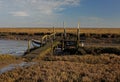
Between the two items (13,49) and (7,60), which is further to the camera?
(13,49)

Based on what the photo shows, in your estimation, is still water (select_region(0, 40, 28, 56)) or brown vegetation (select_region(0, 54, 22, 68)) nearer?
brown vegetation (select_region(0, 54, 22, 68))

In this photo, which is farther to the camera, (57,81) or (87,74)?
(87,74)

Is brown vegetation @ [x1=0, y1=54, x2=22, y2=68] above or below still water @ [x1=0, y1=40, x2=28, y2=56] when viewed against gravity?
above

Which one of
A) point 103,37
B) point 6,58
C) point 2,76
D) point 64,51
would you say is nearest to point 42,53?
point 6,58

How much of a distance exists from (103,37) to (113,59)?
3334 cm

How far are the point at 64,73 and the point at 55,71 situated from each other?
0.87 m

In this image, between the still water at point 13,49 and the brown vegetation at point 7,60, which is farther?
the still water at point 13,49

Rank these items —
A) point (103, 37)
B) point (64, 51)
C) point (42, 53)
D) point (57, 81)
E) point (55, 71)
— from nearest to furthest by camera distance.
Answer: point (57, 81) < point (55, 71) < point (42, 53) < point (64, 51) < point (103, 37)

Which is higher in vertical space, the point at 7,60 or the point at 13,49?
the point at 7,60

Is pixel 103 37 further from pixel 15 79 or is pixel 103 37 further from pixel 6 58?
pixel 15 79

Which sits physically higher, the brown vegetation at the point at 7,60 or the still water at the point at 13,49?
the brown vegetation at the point at 7,60

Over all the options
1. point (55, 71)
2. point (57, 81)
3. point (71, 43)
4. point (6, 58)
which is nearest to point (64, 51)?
point (71, 43)

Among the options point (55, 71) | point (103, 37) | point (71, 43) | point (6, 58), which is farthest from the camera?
point (103, 37)

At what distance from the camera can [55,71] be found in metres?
15.6
